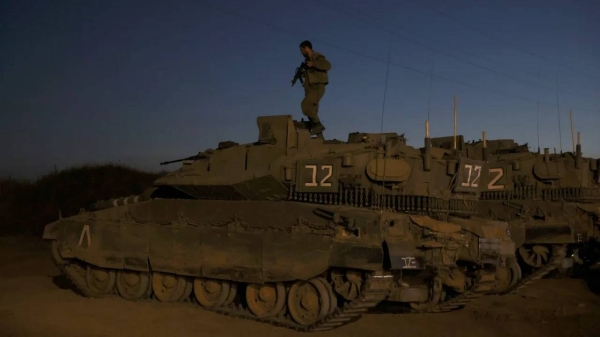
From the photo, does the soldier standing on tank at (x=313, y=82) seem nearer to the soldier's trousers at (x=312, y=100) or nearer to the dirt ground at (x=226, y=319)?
the soldier's trousers at (x=312, y=100)

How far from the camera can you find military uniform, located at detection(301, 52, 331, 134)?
459 inches

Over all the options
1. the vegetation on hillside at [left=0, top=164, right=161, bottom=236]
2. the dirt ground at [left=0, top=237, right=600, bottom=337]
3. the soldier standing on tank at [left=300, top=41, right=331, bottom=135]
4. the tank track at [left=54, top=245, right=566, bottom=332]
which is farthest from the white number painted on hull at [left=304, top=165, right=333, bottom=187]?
the vegetation on hillside at [left=0, top=164, right=161, bottom=236]

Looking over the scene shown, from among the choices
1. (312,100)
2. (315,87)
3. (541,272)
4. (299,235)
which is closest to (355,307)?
(299,235)

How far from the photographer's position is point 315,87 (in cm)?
1177

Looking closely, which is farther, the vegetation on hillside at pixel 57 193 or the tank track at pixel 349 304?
the vegetation on hillside at pixel 57 193

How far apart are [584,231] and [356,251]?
32.9 feet

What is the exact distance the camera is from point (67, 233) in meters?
12.3

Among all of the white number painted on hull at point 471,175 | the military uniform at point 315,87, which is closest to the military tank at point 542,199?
the white number painted on hull at point 471,175

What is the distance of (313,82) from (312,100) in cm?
36

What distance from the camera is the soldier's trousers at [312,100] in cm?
1178

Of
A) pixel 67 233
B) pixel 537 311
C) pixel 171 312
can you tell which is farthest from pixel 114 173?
pixel 537 311

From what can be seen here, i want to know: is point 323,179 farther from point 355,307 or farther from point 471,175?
point 471,175

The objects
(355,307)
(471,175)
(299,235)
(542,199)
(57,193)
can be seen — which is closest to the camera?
(355,307)

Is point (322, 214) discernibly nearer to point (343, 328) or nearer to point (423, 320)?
point (343, 328)
